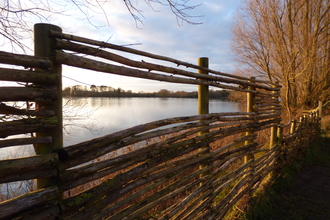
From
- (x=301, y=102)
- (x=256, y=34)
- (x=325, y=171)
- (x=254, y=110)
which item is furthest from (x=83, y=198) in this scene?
(x=301, y=102)

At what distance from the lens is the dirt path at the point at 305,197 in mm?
3231

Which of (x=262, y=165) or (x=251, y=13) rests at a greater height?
(x=251, y=13)

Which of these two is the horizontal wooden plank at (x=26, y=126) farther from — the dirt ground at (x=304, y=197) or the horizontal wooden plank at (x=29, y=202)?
the dirt ground at (x=304, y=197)

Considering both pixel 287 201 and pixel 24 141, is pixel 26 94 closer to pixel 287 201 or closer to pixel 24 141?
pixel 24 141

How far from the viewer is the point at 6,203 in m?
1.09

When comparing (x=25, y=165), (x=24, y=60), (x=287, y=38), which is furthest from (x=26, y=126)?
(x=287, y=38)

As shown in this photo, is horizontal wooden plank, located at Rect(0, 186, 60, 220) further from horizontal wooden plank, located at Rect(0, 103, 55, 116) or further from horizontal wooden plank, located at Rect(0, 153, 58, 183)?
horizontal wooden plank, located at Rect(0, 103, 55, 116)

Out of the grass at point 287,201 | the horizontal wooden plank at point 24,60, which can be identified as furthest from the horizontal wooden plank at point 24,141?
the grass at point 287,201

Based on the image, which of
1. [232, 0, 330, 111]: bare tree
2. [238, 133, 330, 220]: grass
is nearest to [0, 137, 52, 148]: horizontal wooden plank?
[238, 133, 330, 220]: grass

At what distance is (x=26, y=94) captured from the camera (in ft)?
3.88

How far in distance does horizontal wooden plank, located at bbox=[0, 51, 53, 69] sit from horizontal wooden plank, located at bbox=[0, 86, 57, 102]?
13 cm

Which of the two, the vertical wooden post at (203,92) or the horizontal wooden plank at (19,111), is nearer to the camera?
the horizontal wooden plank at (19,111)

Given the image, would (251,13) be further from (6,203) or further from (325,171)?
(6,203)

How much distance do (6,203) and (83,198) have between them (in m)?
0.43
